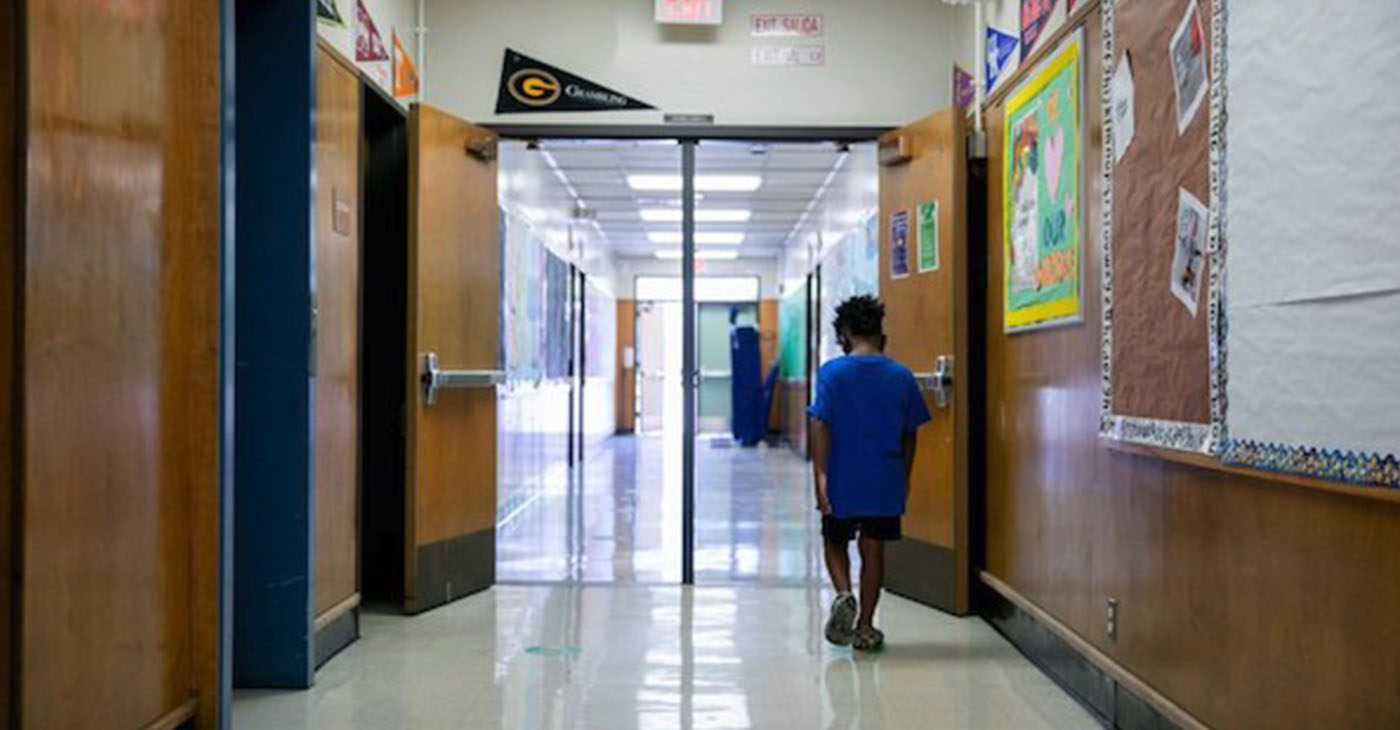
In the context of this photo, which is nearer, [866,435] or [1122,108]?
[1122,108]

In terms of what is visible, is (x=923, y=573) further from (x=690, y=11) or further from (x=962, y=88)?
(x=690, y=11)

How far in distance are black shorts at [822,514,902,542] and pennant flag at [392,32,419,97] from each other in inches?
108

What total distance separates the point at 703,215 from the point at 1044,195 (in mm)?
10651

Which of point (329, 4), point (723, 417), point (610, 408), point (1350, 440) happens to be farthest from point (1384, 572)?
point (723, 417)

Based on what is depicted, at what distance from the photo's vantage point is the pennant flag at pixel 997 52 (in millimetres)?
4824

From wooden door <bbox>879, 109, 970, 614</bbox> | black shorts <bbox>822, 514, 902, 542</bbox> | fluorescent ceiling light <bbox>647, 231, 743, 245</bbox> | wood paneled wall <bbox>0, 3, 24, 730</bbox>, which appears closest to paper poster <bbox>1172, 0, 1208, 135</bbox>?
black shorts <bbox>822, 514, 902, 542</bbox>

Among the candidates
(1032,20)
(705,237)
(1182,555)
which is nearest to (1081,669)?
(1182,555)

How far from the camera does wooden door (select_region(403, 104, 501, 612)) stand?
5000 mm

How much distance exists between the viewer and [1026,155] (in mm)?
4445

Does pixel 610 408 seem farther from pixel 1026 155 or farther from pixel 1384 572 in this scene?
pixel 1384 572

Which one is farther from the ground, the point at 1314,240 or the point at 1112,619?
the point at 1314,240

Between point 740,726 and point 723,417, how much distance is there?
58.9 ft

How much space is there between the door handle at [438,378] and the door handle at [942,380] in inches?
81.0

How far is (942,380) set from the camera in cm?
513
